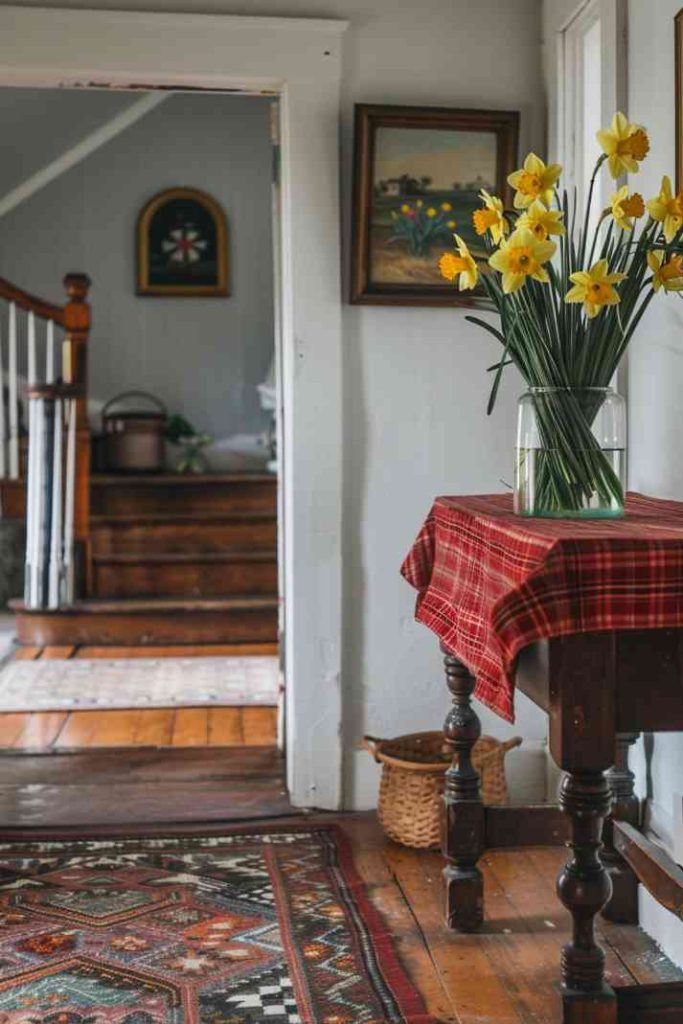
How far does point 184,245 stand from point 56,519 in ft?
8.98

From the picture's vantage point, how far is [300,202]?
12.0ft

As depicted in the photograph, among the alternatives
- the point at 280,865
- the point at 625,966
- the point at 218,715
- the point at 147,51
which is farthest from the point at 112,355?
the point at 625,966

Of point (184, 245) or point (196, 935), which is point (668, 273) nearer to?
point (196, 935)

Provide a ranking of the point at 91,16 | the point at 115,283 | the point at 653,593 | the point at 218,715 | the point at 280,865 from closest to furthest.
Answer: the point at 653,593 < the point at 280,865 < the point at 91,16 < the point at 218,715 < the point at 115,283

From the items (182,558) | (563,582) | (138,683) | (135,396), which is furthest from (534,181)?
(135,396)

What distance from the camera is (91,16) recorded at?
3568 mm

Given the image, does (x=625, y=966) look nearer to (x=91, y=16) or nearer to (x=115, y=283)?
(x=91, y=16)

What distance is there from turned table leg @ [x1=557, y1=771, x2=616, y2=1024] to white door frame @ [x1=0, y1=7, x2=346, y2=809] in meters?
1.71

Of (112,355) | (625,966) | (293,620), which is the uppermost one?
(112,355)

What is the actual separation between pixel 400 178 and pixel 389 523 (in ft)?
3.18

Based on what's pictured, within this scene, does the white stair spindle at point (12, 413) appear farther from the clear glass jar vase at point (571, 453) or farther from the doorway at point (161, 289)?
the clear glass jar vase at point (571, 453)

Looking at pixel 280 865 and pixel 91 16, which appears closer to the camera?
pixel 280 865

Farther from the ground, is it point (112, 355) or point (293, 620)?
point (112, 355)

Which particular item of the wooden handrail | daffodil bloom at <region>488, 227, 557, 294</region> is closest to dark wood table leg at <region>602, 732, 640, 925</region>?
daffodil bloom at <region>488, 227, 557, 294</region>
